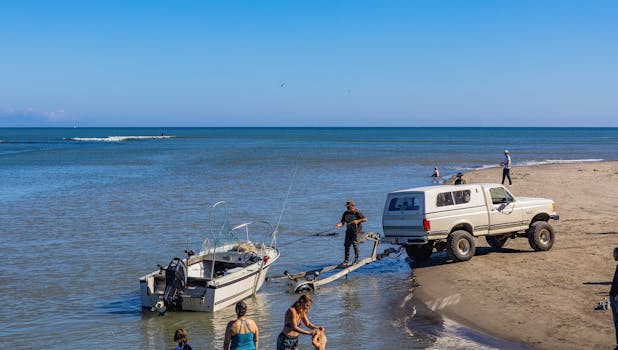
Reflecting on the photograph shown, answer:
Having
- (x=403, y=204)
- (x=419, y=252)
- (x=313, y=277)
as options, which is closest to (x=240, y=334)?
(x=313, y=277)

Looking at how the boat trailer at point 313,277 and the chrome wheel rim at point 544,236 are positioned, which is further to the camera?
the chrome wheel rim at point 544,236

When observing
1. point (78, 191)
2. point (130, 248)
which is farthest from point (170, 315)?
point (78, 191)

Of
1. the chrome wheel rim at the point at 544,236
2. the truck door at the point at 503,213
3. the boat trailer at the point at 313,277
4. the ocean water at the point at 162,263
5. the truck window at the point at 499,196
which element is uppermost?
the truck window at the point at 499,196

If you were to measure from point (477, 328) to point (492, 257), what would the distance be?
575 cm

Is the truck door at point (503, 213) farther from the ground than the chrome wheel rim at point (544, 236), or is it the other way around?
the truck door at point (503, 213)

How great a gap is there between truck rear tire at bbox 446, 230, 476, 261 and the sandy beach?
23 centimetres

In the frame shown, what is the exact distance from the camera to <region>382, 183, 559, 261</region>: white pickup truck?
16766 millimetres

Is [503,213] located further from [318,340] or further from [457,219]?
[318,340]

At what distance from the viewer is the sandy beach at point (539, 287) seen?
11.8 metres

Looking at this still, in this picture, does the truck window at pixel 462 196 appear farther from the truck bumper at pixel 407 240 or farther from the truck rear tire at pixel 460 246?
the truck bumper at pixel 407 240

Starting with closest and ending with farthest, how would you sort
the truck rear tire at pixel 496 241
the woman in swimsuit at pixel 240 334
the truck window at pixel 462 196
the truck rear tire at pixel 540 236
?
the woman in swimsuit at pixel 240 334 → the truck window at pixel 462 196 → the truck rear tire at pixel 540 236 → the truck rear tire at pixel 496 241

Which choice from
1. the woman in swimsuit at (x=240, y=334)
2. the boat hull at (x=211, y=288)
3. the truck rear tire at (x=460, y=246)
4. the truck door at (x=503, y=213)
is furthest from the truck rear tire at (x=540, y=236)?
the woman in swimsuit at (x=240, y=334)

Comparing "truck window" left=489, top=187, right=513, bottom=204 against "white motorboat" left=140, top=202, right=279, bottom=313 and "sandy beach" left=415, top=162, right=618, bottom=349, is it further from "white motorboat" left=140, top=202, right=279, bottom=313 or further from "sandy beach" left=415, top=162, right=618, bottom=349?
"white motorboat" left=140, top=202, right=279, bottom=313

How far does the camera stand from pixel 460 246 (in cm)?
1719
